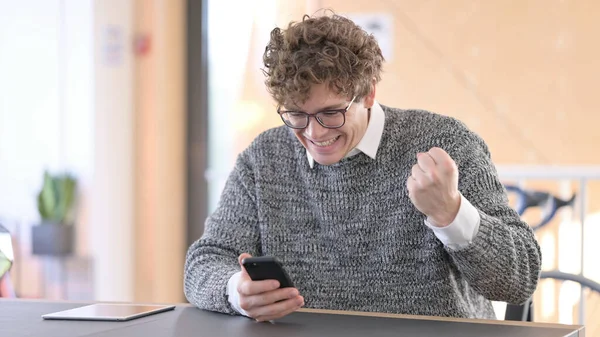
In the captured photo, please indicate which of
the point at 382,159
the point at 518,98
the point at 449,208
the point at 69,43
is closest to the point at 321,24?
the point at 382,159

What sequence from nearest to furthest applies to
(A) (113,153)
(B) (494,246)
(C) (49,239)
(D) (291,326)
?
1. (D) (291,326)
2. (B) (494,246)
3. (C) (49,239)
4. (A) (113,153)

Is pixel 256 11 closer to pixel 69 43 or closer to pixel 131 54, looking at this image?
pixel 131 54

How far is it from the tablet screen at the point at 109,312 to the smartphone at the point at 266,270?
211mm

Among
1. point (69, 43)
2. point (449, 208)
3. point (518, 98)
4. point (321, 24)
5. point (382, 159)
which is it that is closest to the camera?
point (449, 208)

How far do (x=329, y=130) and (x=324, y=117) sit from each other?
0.03 meters

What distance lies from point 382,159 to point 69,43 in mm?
2356

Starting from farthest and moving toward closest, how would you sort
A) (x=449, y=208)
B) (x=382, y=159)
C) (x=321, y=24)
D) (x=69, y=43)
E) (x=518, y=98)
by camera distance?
(x=69, y=43)
(x=518, y=98)
(x=382, y=159)
(x=321, y=24)
(x=449, y=208)

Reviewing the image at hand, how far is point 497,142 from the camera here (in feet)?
11.5

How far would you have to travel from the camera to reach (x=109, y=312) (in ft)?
4.84

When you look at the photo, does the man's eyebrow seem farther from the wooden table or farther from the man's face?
the wooden table

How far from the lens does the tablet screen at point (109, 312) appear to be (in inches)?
56.2

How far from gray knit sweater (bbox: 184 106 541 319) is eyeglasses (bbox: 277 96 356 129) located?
15 centimetres

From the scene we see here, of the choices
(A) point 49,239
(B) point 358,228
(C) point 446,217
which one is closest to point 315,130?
(B) point 358,228

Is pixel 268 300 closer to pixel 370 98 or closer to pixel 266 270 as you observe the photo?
pixel 266 270
